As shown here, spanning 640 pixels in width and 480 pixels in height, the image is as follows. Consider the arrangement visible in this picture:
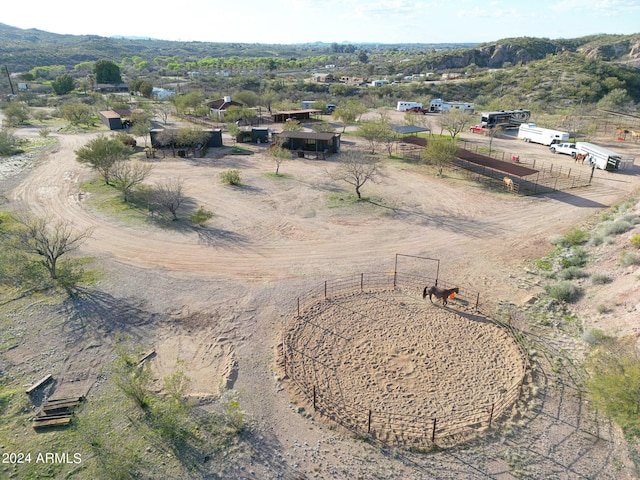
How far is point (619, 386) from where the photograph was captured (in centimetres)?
1289

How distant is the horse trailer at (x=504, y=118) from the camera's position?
6222 cm

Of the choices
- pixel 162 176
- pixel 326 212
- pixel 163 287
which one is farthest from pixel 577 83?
pixel 163 287

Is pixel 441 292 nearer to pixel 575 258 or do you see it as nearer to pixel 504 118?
pixel 575 258

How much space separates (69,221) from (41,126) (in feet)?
166

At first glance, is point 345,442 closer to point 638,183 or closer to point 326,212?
point 326,212

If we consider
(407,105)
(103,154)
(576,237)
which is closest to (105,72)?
(407,105)

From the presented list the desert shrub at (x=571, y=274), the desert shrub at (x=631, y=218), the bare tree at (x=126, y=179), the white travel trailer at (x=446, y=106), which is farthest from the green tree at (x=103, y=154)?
the white travel trailer at (x=446, y=106)

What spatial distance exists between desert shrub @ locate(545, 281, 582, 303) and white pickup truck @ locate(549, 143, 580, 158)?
3396 centimetres

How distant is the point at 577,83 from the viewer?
8444 centimetres

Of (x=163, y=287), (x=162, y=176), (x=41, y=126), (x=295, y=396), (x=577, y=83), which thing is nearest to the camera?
(x=295, y=396)

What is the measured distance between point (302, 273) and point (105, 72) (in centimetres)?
11541

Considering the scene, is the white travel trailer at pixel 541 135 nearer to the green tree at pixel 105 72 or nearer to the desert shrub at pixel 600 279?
the desert shrub at pixel 600 279

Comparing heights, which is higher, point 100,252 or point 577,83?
point 577,83

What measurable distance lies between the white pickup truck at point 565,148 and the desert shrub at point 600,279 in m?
32.6
